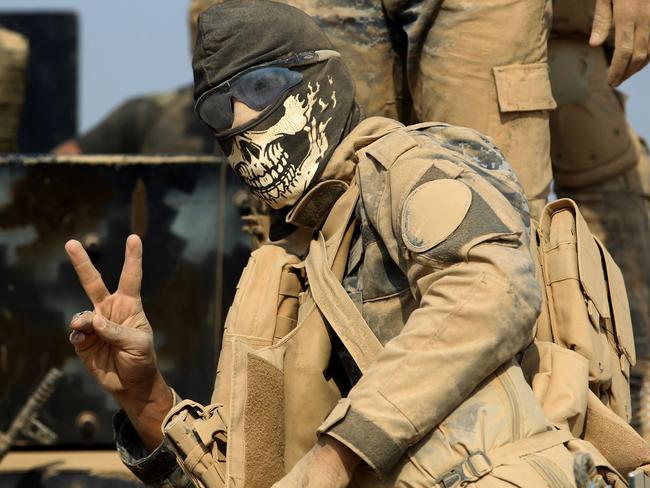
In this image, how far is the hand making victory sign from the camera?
3.47m

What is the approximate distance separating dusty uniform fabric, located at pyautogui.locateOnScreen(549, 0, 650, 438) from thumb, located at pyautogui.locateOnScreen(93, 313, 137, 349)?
1.70 meters

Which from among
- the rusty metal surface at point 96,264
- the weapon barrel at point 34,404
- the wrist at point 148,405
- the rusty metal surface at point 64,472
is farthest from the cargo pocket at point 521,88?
the weapon barrel at point 34,404

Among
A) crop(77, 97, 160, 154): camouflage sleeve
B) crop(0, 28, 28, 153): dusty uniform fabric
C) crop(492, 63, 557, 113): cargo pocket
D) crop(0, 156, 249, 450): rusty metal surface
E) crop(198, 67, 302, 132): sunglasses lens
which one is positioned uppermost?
crop(198, 67, 302, 132): sunglasses lens

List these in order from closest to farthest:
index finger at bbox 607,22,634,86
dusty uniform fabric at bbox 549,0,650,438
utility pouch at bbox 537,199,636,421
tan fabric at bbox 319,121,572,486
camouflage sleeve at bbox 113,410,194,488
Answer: tan fabric at bbox 319,121,572,486
utility pouch at bbox 537,199,636,421
camouflage sleeve at bbox 113,410,194,488
index finger at bbox 607,22,634,86
dusty uniform fabric at bbox 549,0,650,438

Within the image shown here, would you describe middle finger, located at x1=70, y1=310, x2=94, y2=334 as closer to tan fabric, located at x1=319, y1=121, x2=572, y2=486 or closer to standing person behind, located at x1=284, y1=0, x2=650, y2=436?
tan fabric, located at x1=319, y1=121, x2=572, y2=486

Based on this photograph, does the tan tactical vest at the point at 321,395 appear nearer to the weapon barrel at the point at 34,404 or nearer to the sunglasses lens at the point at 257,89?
the sunglasses lens at the point at 257,89

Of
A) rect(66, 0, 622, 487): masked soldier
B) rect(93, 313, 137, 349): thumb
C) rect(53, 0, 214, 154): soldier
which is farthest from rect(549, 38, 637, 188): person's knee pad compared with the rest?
rect(53, 0, 214, 154): soldier

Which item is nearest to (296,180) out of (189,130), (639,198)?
(639,198)

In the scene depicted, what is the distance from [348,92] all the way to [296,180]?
251mm

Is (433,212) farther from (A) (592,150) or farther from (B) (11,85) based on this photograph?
(B) (11,85)

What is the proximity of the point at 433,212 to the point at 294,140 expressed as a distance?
55 cm

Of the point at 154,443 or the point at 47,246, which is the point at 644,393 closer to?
the point at 154,443

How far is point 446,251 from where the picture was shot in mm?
3004

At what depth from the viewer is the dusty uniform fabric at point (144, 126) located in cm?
930
